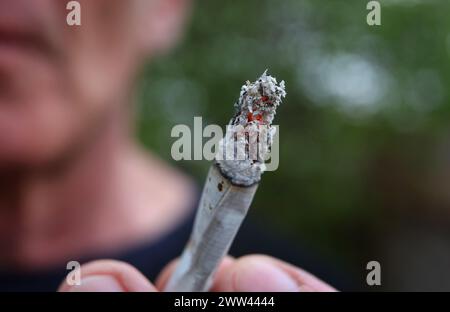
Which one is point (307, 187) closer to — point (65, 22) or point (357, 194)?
point (357, 194)

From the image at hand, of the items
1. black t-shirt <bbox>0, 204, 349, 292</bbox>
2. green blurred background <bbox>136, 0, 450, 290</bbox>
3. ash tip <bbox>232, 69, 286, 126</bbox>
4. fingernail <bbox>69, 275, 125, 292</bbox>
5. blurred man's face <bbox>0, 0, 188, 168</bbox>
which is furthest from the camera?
green blurred background <bbox>136, 0, 450, 290</bbox>

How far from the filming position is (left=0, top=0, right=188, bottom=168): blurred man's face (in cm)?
88

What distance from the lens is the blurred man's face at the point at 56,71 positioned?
2.88 feet

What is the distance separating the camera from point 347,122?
11.8ft

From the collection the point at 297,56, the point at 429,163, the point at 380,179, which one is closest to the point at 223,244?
the point at 297,56

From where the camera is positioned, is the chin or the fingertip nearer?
the fingertip

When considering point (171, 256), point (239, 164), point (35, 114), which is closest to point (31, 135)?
point (35, 114)

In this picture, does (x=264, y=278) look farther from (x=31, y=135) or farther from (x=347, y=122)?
(x=347, y=122)

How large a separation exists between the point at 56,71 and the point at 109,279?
1.93ft

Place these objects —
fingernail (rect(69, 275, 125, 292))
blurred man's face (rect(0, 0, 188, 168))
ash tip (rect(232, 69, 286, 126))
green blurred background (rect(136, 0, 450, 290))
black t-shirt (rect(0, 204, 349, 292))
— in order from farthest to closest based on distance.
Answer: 1. green blurred background (rect(136, 0, 450, 290))
2. black t-shirt (rect(0, 204, 349, 292))
3. blurred man's face (rect(0, 0, 188, 168))
4. fingernail (rect(69, 275, 125, 292))
5. ash tip (rect(232, 69, 286, 126))

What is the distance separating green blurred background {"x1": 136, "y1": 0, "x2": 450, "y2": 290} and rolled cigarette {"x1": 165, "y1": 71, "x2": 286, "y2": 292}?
203 cm

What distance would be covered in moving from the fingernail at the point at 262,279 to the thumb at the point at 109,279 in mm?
77

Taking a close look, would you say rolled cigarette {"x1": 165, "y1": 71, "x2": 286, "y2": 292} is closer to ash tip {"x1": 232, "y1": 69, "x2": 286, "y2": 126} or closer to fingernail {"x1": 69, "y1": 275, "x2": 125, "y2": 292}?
ash tip {"x1": 232, "y1": 69, "x2": 286, "y2": 126}

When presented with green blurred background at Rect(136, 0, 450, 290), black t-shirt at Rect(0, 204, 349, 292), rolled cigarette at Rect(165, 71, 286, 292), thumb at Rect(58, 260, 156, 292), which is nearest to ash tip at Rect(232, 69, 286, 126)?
rolled cigarette at Rect(165, 71, 286, 292)
